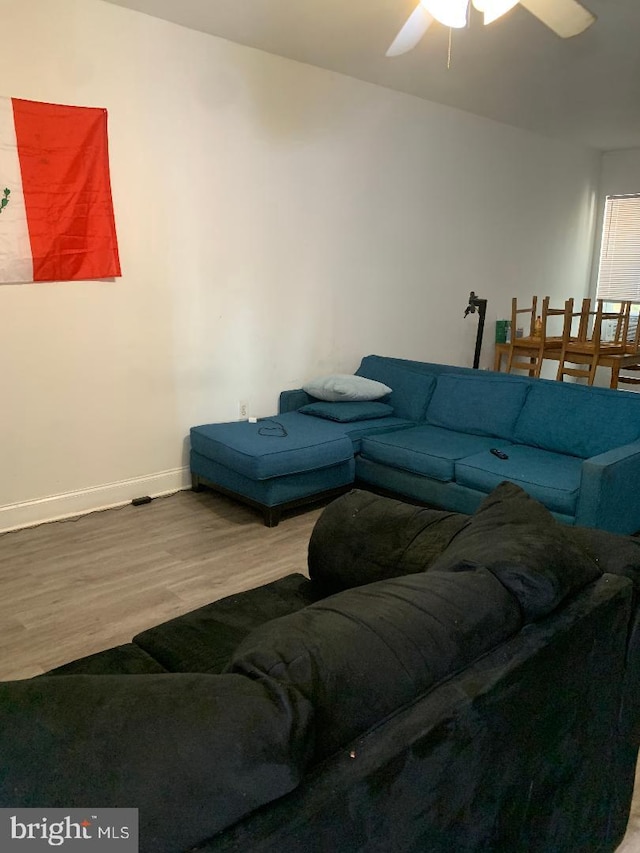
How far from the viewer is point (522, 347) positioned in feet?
18.7

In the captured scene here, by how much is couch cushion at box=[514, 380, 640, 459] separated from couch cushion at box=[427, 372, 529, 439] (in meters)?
0.08

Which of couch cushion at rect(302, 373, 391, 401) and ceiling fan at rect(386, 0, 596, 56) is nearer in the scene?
ceiling fan at rect(386, 0, 596, 56)

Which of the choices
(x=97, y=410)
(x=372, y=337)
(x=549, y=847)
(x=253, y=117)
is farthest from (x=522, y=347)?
(x=549, y=847)

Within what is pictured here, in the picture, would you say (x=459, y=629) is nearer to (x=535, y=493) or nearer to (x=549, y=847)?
(x=549, y=847)

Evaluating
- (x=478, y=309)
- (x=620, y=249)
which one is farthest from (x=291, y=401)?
(x=620, y=249)

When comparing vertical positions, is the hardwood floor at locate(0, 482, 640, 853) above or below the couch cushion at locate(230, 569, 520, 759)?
below

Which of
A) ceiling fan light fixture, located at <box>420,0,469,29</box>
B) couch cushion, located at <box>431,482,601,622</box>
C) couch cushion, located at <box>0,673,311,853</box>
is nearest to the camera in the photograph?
couch cushion, located at <box>0,673,311,853</box>

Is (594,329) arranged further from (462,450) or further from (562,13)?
(562,13)

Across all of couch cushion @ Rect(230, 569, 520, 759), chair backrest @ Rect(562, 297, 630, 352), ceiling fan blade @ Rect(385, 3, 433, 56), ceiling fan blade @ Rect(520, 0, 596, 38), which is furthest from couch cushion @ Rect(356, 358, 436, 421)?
couch cushion @ Rect(230, 569, 520, 759)

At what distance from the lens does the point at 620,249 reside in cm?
721

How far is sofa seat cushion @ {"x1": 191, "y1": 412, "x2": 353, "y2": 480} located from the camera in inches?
132

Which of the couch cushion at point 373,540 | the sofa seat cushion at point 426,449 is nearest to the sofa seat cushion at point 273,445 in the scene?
the sofa seat cushion at point 426,449

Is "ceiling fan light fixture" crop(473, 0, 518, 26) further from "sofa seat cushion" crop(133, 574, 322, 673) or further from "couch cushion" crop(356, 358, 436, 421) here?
"sofa seat cushion" crop(133, 574, 322, 673)

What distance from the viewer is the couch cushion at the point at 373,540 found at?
1.65 metres
